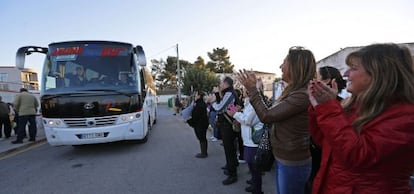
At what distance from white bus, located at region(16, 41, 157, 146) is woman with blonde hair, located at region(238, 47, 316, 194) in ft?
17.3

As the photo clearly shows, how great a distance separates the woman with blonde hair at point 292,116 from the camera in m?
2.25

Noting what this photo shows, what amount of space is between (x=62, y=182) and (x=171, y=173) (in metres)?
1.98

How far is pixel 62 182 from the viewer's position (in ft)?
16.8

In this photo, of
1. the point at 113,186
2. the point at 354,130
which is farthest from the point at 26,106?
the point at 354,130

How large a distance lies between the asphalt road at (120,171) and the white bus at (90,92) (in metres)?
0.60

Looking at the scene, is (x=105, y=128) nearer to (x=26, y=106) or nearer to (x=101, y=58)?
(x=101, y=58)

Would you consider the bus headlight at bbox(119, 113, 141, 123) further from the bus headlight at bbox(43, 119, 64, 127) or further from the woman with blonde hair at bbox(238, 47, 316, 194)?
the woman with blonde hair at bbox(238, 47, 316, 194)

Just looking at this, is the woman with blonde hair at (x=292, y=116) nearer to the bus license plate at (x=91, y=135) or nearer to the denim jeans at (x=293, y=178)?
the denim jeans at (x=293, y=178)

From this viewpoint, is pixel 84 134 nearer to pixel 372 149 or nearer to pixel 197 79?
pixel 372 149

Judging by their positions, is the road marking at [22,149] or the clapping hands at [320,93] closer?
the clapping hands at [320,93]

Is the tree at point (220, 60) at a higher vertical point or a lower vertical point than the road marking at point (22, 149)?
higher

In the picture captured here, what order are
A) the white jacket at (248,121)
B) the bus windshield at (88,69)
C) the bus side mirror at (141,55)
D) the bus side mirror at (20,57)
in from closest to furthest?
the white jacket at (248,121)
the bus windshield at (88,69)
the bus side mirror at (20,57)
the bus side mirror at (141,55)

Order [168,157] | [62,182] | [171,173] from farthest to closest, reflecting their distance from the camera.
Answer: [168,157]
[171,173]
[62,182]

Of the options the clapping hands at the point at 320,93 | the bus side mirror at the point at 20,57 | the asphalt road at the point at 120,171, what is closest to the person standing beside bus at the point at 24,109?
the asphalt road at the point at 120,171
